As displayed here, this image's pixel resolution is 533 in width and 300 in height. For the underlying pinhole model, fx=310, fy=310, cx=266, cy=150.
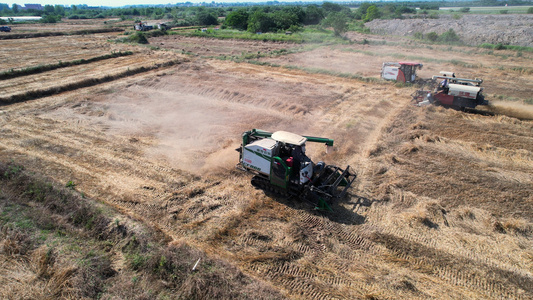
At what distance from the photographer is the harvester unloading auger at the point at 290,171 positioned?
36.0ft

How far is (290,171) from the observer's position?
11.1m

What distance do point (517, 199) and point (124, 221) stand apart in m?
14.1

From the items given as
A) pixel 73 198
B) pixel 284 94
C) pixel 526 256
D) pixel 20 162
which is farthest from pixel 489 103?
pixel 20 162

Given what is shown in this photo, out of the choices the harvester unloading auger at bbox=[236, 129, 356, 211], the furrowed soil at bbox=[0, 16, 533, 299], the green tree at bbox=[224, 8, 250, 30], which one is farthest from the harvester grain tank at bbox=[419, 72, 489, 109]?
the green tree at bbox=[224, 8, 250, 30]

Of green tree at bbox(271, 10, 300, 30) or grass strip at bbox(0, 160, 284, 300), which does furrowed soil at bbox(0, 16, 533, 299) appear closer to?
grass strip at bbox(0, 160, 284, 300)

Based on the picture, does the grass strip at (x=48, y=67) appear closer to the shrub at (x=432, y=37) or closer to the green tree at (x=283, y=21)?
the green tree at (x=283, y=21)

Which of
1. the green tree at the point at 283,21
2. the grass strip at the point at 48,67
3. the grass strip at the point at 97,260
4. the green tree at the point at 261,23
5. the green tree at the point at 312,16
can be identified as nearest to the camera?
the grass strip at the point at 97,260

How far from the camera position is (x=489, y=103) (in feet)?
69.4

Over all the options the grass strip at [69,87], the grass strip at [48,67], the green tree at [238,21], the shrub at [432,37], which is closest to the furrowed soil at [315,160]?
the grass strip at [69,87]

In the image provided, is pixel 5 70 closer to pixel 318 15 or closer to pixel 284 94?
pixel 284 94

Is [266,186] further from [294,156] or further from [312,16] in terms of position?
[312,16]

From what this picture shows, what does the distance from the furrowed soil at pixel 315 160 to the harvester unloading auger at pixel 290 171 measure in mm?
540

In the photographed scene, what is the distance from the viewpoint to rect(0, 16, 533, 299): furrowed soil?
8.82m

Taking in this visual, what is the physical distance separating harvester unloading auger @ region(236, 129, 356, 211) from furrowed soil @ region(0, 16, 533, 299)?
54 cm
